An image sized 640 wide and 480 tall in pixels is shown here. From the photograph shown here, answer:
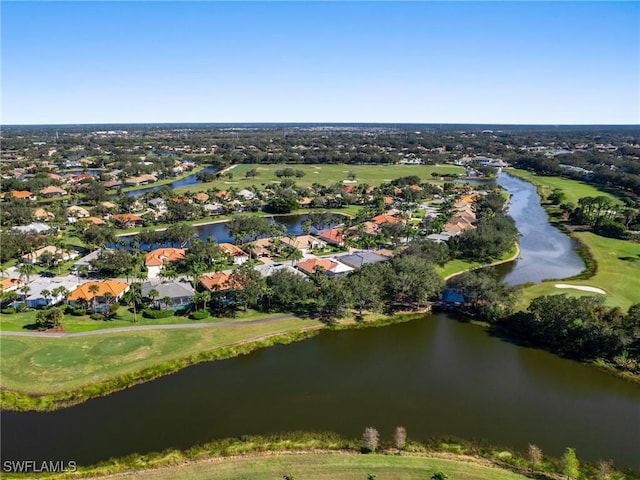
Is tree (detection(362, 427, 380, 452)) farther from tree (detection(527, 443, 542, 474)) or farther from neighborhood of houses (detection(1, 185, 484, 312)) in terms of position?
neighborhood of houses (detection(1, 185, 484, 312))

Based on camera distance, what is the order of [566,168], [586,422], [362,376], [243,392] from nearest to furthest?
1. [586,422]
2. [243,392]
3. [362,376]
4. [566,168]

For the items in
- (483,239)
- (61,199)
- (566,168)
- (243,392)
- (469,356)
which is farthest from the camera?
(566,168)

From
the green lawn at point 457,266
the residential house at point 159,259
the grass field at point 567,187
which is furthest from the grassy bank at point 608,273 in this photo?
the residential house at point 159,259

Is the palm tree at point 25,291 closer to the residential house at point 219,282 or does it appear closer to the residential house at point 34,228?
the residential house at point 219,282

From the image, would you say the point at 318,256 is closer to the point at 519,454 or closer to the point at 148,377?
the point at 148,377

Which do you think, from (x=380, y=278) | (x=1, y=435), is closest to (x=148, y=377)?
(x=1, y=435)

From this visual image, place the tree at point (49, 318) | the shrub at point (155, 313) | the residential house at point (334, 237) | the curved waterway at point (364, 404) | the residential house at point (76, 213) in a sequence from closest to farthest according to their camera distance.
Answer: the curved waterway at point (364, 404), the tree at point (49, 318), the shrub at point (155, 313), the residential house at point (334, 237), the residential house at point (76, 213)
